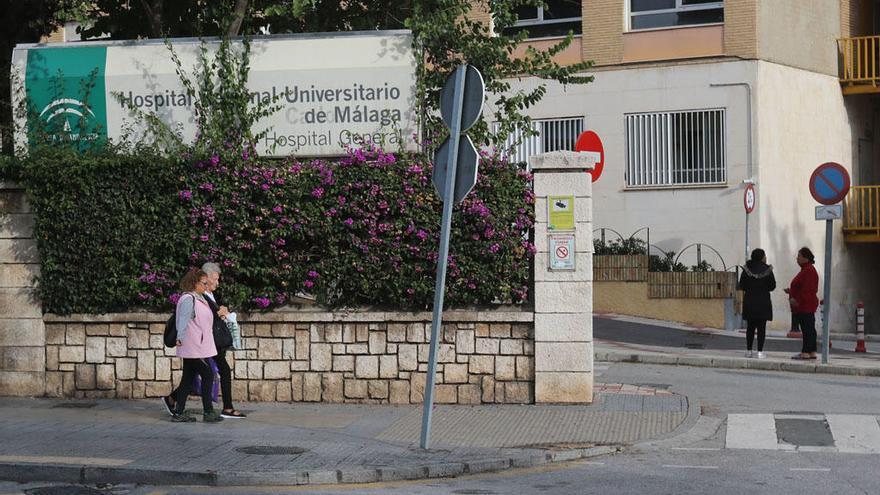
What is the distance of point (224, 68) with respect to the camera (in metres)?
14.5

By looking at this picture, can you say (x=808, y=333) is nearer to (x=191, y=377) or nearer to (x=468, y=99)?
(x=191, y=377)

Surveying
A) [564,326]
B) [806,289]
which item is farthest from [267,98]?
[806,289]

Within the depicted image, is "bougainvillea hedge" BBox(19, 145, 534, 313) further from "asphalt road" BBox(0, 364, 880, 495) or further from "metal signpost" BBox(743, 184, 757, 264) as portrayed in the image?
"metal signpost" BBox(743, 184, 757, 264)

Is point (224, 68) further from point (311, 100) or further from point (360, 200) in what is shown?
point (360, 200)

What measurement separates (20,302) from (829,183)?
422 inches

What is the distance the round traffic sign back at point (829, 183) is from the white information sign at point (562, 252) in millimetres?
6244

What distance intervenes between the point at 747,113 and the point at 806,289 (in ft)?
28.2

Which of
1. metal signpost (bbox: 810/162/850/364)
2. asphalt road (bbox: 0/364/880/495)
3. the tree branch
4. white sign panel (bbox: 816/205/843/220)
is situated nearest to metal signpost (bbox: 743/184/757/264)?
metal signpost (bbox: 810/162/850/364)

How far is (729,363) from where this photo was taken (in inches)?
756

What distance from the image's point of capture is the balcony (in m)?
30.4

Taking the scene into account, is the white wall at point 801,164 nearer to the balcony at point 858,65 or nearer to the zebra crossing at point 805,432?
the balcony at point 858,65

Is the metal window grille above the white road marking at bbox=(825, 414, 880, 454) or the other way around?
above

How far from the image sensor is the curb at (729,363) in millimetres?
18484

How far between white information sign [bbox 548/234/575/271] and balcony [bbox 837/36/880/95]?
1861 cm
